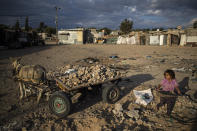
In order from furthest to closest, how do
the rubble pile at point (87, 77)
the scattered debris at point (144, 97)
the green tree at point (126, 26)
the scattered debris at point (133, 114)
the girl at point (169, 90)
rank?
1. the green tree at point (126, 26)
2. the scattered debris at point (144, 97)
3. the rubble pile at point (87, 77)
4. the girl at point (169, 90)
5. the scattered debris at point (133, 114)

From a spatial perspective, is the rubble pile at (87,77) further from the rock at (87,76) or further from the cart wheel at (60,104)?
the cart wheel at (60,104)

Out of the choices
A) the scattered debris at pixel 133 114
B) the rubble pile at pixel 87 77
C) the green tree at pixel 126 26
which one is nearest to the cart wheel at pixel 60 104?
the rubble pile at pixel 87 77

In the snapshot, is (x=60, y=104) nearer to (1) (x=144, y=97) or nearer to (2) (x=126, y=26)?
(1) (x=144, y=97)

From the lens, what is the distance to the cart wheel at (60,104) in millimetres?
3588

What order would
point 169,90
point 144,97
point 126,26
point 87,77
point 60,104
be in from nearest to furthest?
point 60,104 < point 169,90 < point 87,77 < point 144,97 < point 126,26

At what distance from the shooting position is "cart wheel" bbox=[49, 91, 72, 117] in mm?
3588

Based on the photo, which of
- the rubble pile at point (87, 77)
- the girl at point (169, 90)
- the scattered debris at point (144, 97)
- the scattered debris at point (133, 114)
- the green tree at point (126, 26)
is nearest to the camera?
the scattered debris at point (133, 114)

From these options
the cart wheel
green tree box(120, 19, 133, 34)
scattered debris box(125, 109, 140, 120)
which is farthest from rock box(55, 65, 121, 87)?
green tree box(120, 19, 133, 34)

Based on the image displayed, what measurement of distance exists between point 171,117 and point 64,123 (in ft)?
9.61

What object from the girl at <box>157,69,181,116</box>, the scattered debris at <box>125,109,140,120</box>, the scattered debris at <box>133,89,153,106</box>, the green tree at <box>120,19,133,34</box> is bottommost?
the scattered debris at <box>125,109,140,120</box>

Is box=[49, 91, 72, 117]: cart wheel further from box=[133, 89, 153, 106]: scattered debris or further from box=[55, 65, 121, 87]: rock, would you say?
box=[133, 89, 153, 106]: scattered debris

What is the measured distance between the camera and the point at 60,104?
3.70m

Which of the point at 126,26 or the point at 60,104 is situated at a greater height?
the point at 126,26

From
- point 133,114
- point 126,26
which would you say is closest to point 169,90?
point 133,114
